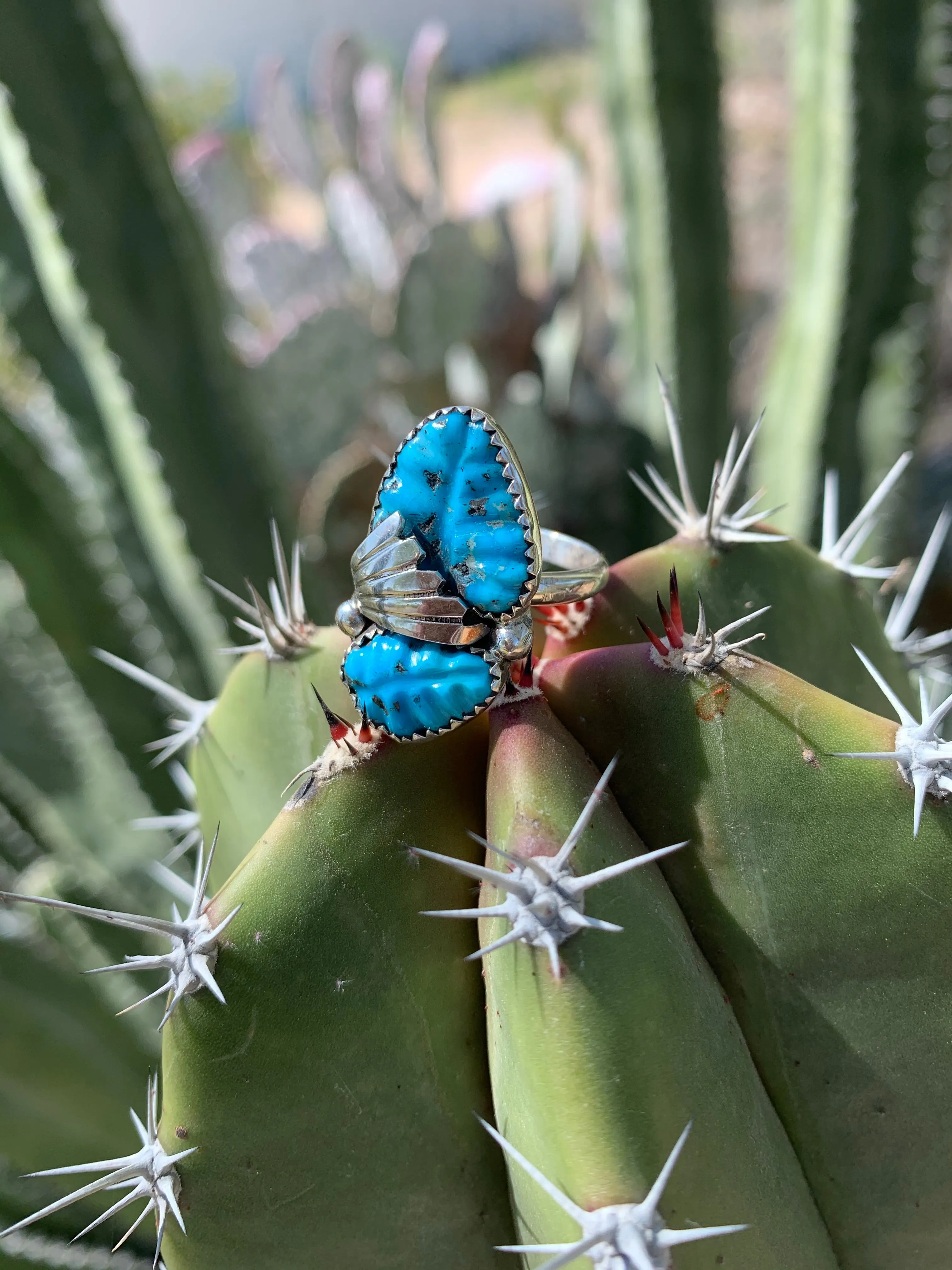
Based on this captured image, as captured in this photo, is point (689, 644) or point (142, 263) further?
point (142, 263)

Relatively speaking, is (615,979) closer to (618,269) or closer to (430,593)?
(430,593)

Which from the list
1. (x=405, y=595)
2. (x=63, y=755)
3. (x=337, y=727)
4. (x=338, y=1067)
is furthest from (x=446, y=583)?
(x=63, y=755)

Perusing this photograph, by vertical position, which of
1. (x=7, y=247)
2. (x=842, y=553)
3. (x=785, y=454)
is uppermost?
(x=7, y=247)

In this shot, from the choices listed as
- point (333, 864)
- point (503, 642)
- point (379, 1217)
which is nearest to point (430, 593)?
point (503, 642)

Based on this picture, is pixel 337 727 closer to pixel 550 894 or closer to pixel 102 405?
pixel 550 894

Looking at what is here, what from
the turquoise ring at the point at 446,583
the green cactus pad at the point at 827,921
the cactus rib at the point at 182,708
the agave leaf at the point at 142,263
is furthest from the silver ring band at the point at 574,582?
the agave leaf at the point at 142,263

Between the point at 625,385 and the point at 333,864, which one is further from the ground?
the point at 333,864

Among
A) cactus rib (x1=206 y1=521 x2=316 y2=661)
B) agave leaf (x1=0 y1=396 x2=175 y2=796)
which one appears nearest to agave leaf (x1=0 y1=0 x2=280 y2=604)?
agave leaf (x1=0 y1=396 x2=175 y2=796)
